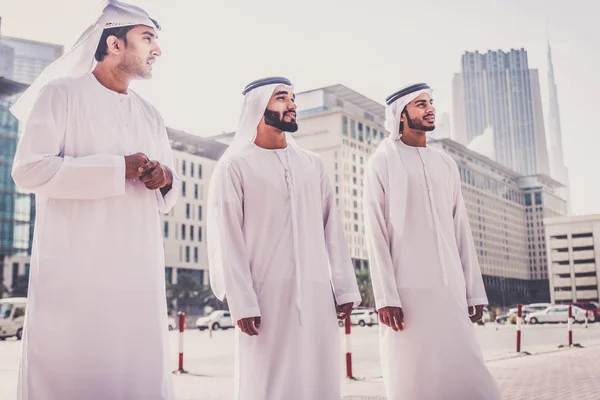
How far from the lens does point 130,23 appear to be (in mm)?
3291

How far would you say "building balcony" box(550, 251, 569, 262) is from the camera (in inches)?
4412

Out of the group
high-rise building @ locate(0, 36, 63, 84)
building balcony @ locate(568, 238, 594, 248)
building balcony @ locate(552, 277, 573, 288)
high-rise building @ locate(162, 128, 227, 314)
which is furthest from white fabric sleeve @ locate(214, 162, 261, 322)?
building balcony @ locate(552, 277, 573, 288)

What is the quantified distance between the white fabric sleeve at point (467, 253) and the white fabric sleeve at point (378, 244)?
50 centimetres

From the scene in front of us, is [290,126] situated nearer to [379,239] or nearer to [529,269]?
[379,239]

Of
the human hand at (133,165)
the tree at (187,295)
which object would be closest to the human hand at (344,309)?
the human hand at (133,165)

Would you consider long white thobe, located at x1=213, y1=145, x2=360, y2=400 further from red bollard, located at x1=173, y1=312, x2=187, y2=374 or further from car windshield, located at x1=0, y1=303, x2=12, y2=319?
car windshield, located at x1=0, y1=303, x2=12, y2=319

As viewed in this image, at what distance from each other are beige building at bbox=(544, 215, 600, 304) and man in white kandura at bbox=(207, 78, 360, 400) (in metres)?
115

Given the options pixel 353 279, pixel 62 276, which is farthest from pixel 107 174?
pixel 353 279

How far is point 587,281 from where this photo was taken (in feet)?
367

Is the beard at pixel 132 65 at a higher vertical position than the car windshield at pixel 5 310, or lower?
higher

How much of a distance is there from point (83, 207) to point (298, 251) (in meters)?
1.24

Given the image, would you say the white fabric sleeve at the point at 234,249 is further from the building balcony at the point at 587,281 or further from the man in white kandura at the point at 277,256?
the building balcony at the point at 587,281

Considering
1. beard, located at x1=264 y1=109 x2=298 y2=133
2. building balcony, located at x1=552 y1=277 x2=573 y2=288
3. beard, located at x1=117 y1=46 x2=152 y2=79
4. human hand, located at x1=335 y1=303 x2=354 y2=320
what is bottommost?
human hand, located at x1=335 y1=303 x2=354 y2=320

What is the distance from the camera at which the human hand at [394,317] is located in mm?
4113
